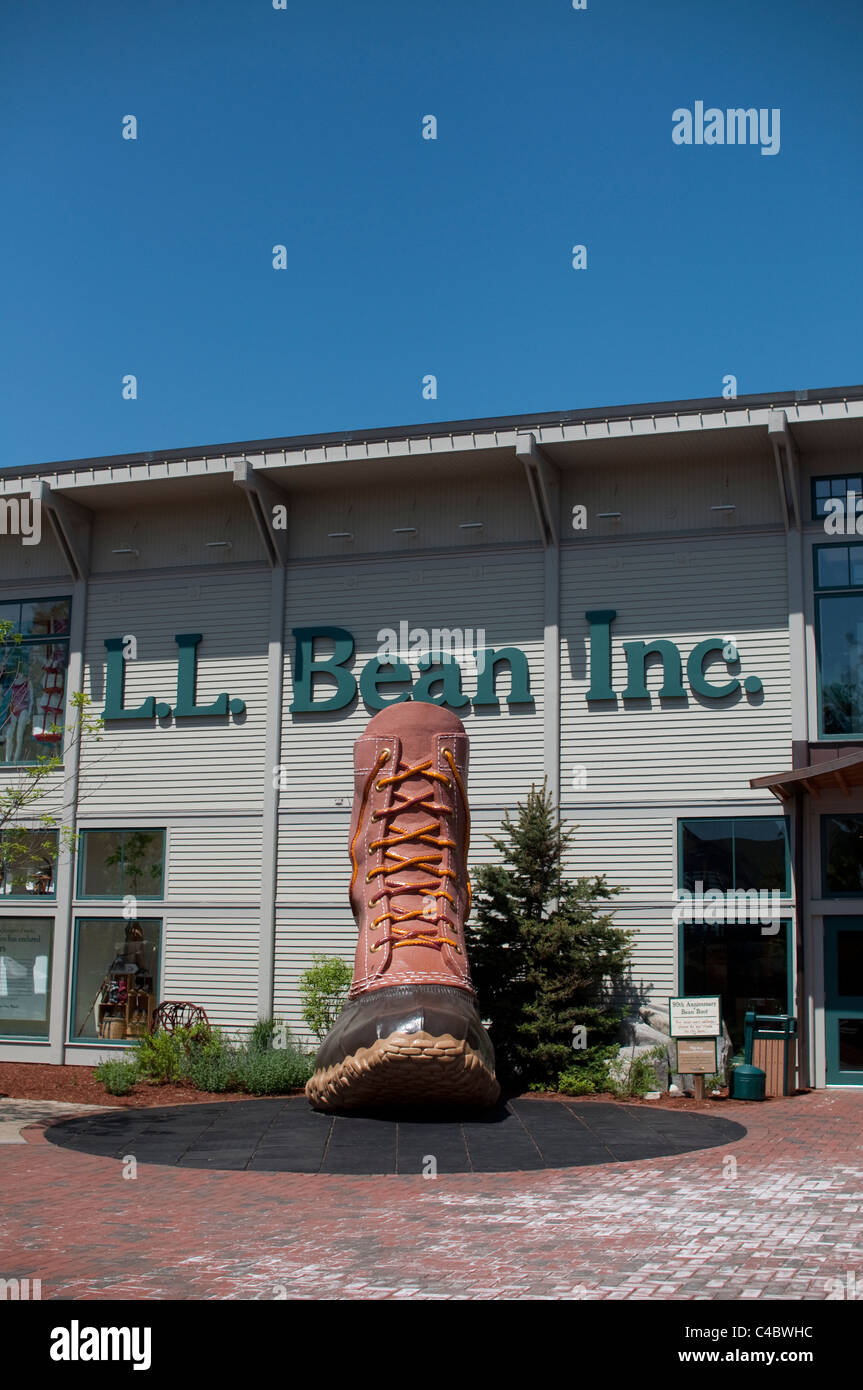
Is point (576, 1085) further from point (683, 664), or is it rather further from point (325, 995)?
point (683, 664)

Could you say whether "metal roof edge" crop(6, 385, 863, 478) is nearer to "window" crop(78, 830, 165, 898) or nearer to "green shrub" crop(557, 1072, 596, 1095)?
"window" crop(78, 830, 165, 898)

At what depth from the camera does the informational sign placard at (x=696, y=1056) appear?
41.2 ft

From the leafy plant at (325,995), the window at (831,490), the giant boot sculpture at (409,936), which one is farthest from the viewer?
the leafy plant at (325,995)

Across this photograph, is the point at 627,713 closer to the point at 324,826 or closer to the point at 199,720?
the point at 324,826

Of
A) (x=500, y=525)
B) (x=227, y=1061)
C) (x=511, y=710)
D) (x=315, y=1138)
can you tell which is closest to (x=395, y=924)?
(x=315, y=1138)

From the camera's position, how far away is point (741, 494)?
15.7m

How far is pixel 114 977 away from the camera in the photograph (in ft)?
56.4

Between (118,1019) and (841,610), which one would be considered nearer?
(841,610)

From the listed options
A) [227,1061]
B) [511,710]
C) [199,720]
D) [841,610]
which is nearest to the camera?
[227,1061]

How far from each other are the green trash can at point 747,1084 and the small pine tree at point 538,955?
1365mm

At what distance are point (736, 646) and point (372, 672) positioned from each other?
4639mm

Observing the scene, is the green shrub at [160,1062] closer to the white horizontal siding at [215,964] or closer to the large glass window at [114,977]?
the white horizontal siding at [215,964]

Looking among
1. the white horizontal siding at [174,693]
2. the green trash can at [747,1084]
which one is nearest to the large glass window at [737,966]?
the green trash can at [747,1084]

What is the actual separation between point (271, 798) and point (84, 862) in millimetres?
3029
